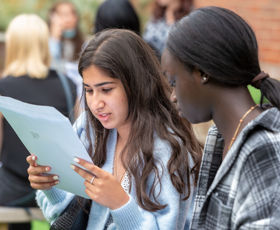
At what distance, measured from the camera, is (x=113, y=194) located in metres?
2.03

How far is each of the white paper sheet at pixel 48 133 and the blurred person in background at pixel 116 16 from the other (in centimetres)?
197

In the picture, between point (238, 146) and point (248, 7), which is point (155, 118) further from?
point (248, 7)

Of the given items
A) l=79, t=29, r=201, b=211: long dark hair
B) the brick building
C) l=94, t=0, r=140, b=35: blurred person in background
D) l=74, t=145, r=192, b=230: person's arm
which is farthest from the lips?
the brick building

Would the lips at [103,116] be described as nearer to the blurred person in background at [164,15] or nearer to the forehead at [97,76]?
the forehead at [97,76]

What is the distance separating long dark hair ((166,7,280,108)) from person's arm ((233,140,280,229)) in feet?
0.64

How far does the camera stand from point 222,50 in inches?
67.9

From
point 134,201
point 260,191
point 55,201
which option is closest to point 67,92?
point 55,201

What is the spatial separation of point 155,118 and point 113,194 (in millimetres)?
440

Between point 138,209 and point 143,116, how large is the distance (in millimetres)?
Answer: 399

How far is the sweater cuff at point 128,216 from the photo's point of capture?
2.07 m

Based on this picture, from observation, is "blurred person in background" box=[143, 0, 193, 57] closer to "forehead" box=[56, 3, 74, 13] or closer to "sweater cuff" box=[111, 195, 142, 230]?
"forehead" box=[56, 3, 74, 13]

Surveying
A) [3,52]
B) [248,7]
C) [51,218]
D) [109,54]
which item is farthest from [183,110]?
[3,52]

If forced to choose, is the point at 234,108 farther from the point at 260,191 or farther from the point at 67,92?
the point at 67,92

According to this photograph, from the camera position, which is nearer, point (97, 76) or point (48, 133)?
point (48, 133)
